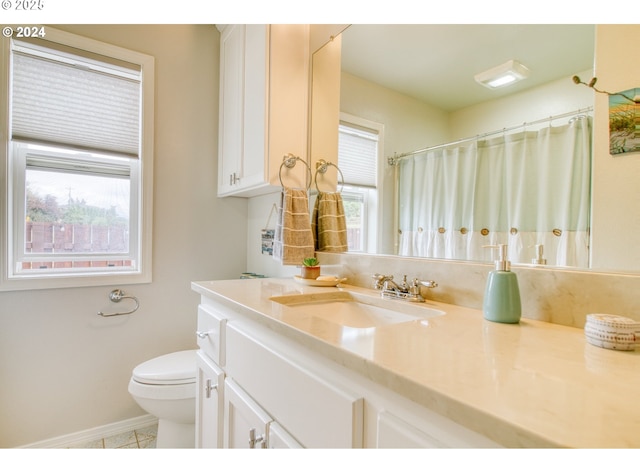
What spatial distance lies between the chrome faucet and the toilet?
3.29ft

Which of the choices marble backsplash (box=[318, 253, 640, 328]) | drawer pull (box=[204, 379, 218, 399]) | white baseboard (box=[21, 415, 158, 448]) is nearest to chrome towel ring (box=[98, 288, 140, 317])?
white baseboard (box=[21, 415, 158, 448])

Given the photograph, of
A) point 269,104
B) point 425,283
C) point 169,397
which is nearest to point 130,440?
point 169,397

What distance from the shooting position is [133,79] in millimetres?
1903

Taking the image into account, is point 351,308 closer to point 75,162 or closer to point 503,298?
point 503,298

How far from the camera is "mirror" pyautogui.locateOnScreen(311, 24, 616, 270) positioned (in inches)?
34.2

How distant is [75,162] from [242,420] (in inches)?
67.1

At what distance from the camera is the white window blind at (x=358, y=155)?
4.65ft

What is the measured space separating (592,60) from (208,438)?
169cm

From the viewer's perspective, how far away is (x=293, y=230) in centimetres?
154

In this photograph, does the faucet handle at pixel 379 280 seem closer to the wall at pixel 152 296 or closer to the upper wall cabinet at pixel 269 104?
the upper wall cabinet at pixel 269 104

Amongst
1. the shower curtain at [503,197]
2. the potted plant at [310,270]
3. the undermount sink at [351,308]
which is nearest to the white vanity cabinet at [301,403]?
the undermount sink at [351,308]

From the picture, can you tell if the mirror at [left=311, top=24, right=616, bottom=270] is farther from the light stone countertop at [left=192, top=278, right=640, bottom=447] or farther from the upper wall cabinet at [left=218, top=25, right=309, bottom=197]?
the light stone countertop at [left=192, top=278, right=640, bottom=447]

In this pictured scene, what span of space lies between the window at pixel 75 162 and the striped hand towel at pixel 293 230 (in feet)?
3.00
